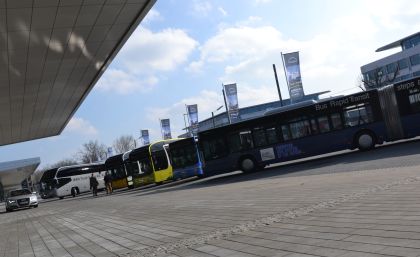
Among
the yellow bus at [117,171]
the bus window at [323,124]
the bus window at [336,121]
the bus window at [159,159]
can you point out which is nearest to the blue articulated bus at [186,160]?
the bus window at [159,159]

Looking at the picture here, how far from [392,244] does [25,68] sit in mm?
20363

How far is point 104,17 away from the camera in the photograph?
17969 mm

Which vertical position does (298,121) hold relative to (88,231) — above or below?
above

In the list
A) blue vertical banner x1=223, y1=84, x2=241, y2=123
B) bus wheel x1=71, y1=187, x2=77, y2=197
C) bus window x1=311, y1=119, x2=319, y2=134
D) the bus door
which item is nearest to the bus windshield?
bus window x1=311, y1=119, x2=319, y2=134

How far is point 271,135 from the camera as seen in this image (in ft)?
84.3

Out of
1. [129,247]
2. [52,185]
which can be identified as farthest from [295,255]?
[52,185]

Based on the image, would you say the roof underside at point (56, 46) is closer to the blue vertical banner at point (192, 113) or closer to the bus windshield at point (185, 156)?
the bus windshield at point (185, 156)

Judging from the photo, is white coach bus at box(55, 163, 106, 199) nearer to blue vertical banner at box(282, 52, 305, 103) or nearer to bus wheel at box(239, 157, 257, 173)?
blue vertical banner at box(282, 52, 305, 103)

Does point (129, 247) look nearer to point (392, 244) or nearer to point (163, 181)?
point (392, 244)

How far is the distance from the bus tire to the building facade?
55.9 m

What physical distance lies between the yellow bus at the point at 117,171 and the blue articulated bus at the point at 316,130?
15.2 meters

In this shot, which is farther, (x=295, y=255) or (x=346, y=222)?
(x=346, y=222)

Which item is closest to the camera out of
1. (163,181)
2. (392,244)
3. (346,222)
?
(392,244)

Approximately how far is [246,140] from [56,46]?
11117 mm
